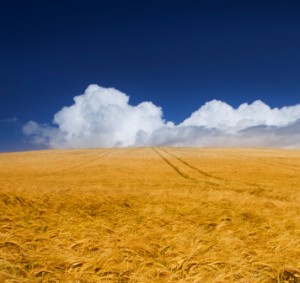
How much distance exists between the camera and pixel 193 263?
4020 millimetres

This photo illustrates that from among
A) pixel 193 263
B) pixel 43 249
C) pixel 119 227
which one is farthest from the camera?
pixel 119 227

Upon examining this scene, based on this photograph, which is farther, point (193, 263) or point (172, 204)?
point (172, 204)

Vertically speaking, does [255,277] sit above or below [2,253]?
below

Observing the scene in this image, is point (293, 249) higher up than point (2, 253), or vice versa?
point (2, 253)

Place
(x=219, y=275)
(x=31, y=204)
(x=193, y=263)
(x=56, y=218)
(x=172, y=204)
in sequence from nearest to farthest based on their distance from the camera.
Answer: (x=219, y=275) → (x=193, y=263) → (x=56, y=218) → (x=31, y=204) → (x=172, y=204)

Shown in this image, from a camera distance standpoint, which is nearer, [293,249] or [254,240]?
[293,249]

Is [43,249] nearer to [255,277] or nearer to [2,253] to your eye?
[2,253]

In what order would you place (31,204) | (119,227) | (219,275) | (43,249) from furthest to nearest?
(31,204) < (119,227) < (43,249) < (219,275)

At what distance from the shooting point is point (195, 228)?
6.05 m

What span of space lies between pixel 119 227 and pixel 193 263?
89.2 inches

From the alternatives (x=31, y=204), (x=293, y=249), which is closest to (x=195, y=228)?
(x=293, y=249)

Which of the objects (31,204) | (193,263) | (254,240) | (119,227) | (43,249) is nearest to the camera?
(193,263)

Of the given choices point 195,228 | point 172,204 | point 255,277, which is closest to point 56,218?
point 195,228

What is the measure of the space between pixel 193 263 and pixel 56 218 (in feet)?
11.3
